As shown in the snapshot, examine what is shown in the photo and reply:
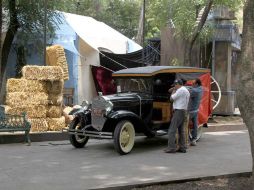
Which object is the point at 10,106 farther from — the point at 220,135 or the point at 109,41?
the point at 109,41

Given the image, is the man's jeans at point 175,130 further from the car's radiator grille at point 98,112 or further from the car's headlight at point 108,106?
the car's radiator grille at point 98,112

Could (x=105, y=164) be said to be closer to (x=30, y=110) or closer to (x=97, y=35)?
(x=30, y=110)

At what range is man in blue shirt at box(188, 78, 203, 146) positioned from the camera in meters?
12.9

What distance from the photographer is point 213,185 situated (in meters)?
8.06

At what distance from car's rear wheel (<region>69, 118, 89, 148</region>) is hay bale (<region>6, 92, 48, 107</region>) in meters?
2.30

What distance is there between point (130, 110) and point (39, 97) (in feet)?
11.2

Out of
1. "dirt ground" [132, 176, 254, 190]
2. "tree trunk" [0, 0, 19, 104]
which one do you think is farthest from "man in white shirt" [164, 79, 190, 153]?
"tree trunk" [0, 0, 19, 104]

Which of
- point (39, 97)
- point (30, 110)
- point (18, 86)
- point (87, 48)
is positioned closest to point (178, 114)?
point (39, 97)

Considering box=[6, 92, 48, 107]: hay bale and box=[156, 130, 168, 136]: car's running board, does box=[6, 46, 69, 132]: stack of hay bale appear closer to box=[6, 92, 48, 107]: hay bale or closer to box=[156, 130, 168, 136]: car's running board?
box=[6, 92, 48, 107]: hay bale

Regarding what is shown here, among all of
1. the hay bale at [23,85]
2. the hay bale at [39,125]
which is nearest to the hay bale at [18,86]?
the hay bale at [23,85]

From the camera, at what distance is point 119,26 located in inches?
1620

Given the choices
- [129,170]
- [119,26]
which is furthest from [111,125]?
[119,26]

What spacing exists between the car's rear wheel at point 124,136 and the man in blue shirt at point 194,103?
81.2 inches

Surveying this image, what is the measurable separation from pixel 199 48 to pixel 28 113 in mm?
8632
